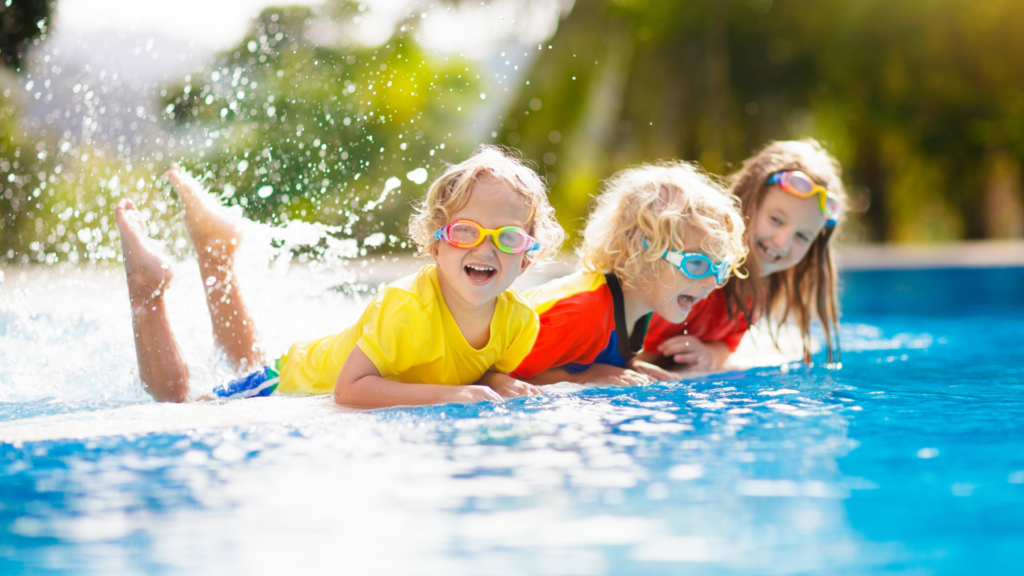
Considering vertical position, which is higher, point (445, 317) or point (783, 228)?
point (783, 228)

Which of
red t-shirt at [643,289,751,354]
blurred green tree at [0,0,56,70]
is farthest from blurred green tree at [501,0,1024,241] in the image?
red t-shirt at [643,289,751,354]

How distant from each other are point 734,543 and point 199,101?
7.98m

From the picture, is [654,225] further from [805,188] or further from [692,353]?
[805,188]

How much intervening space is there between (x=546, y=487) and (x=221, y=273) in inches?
109

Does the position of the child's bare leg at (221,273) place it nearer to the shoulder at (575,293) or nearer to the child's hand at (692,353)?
the shoulder at (575,293)

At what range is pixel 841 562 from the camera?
168cm

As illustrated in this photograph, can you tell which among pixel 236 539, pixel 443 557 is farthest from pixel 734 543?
pixel 236 539

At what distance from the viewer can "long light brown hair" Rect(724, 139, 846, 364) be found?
14.4ft

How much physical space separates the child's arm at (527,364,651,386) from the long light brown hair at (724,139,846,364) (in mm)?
863

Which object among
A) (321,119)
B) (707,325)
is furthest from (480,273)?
(321,119)

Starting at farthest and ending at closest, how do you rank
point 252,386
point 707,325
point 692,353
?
point 707,325, point 692,353, point 252,386

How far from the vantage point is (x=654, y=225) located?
3699 millimetres

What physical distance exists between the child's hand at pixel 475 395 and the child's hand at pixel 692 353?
55.3 inches

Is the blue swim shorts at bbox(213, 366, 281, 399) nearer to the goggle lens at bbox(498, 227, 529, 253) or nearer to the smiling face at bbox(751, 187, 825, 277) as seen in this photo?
the goggle lens at bbox(498, 227, 529, 253)
